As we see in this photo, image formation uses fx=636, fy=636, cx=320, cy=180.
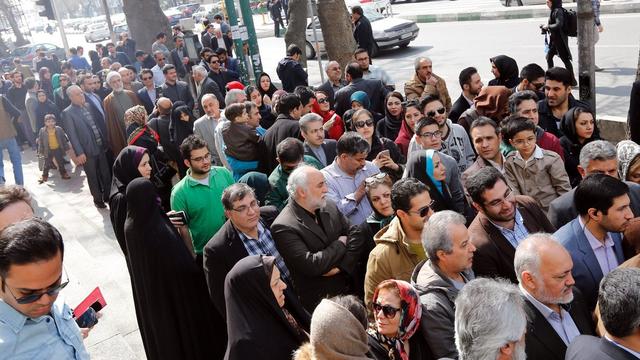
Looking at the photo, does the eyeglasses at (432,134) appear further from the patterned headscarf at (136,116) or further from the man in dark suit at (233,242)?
the patterned headscarf at (136,116)

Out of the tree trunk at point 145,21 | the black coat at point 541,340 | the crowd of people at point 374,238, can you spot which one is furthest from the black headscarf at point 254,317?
the tree trunk at point 145,21

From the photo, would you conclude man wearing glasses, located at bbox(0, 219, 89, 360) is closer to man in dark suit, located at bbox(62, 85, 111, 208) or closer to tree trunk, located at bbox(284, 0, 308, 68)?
man in dark suit, located at bbox(62, 85, 111, 208)

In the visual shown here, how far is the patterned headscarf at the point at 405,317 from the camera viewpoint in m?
3.36

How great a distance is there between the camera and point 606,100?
10.9 metres

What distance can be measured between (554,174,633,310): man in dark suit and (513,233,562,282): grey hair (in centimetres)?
60

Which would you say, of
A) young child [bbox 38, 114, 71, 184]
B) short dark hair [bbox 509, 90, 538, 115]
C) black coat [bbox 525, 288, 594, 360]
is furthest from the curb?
black coat [bbox 525, 288, 594, 360]

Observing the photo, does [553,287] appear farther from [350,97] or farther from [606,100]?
[606,100]

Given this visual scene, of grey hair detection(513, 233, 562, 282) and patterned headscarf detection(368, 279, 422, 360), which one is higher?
grey hair detection(513, 233, 562, 282)

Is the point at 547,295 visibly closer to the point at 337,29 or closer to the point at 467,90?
the point at 467,90

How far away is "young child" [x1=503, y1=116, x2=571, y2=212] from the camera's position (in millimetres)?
5277

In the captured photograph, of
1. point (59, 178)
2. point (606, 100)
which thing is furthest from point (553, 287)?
point (59, 178)

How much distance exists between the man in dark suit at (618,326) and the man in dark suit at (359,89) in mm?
5781

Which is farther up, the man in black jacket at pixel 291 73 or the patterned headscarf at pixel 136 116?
the patterned headscarf at pixel 136 116

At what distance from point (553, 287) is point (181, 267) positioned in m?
2.90
